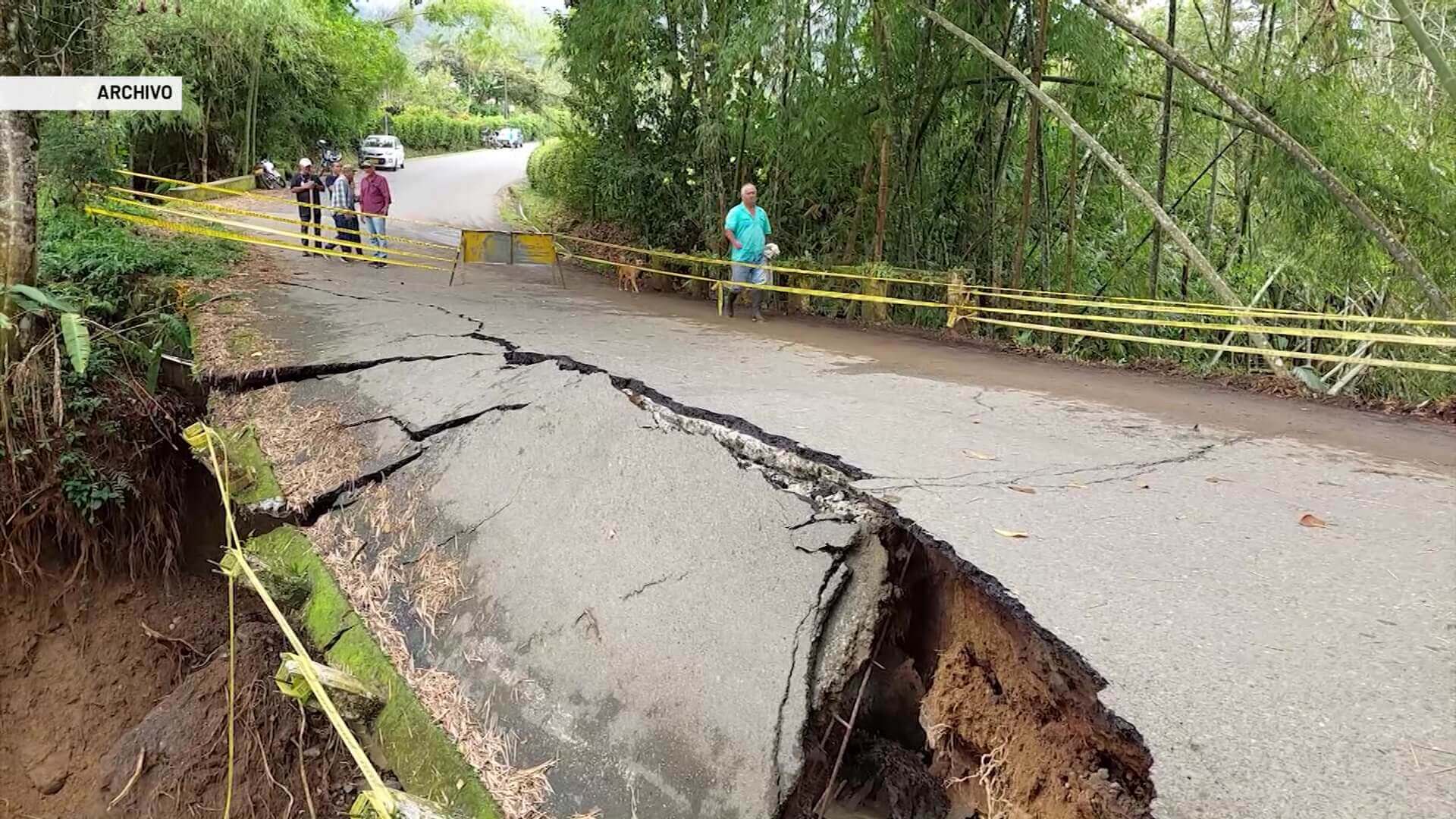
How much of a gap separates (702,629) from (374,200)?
32.7ft

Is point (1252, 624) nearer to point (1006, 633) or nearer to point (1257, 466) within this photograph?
point (1006, 633)

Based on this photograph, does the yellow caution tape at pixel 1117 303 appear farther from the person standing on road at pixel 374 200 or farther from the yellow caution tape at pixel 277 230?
the person standing on road at pixel 374 200

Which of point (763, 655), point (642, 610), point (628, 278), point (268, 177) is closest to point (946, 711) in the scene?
point (763, 655)

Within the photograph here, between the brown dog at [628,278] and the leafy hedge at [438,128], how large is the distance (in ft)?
108

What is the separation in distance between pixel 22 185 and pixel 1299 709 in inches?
319

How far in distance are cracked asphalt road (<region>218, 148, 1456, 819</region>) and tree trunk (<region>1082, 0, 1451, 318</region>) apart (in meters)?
1.00

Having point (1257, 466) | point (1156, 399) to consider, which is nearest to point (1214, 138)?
point (1156, 399)

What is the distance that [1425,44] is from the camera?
201 inches

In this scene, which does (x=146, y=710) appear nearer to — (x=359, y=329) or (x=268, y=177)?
(x=359, y=329)

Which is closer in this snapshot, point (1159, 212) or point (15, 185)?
point (15, 185)

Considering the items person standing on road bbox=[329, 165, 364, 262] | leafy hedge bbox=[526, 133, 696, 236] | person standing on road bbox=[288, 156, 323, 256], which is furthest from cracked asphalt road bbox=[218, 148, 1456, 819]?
leafy hedge bbox=[526, 133, 696, 236]

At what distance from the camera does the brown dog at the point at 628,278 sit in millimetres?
11602

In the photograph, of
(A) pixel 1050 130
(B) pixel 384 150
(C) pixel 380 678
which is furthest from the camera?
(B) pixel 384 150

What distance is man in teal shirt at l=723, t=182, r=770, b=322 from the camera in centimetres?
862
